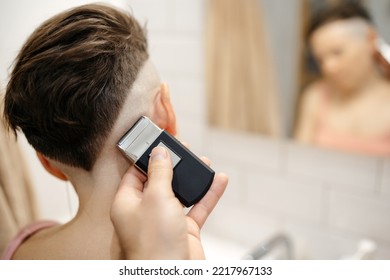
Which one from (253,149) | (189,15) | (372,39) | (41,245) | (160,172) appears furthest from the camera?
(253,149)

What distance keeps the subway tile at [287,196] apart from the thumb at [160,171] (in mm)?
581

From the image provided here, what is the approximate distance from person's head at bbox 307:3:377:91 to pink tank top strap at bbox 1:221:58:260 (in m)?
0.61

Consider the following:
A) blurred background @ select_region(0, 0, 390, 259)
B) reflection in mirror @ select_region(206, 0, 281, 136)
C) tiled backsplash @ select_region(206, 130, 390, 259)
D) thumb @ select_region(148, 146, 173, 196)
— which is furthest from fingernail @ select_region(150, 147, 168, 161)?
tiled backsplash @ select_region(206, 130, 390, 259)

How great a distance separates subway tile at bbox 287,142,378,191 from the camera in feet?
2.98

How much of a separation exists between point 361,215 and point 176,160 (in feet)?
2.20

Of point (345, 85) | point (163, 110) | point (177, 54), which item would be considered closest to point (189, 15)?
point (177, 54)

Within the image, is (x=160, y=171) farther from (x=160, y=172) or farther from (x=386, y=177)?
(x=386, y=177)

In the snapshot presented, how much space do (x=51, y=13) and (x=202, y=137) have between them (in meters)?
0.35

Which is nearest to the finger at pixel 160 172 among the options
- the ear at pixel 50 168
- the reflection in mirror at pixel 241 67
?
the ear at pixel 50 168

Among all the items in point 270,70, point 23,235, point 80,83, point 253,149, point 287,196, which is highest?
point 80,83

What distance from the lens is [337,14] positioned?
0.82m

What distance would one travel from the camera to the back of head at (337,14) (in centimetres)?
80

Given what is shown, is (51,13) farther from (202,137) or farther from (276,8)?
(276,8)
